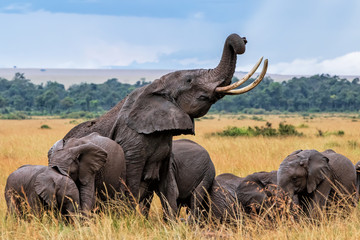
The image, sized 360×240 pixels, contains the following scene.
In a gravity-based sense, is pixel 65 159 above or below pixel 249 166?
above

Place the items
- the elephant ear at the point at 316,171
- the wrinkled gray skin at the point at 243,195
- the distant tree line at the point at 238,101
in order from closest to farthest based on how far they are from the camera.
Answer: the elephant ear at the point at 316,171, the wrinkled gray skin at the point at 243,195, the distant tree line at the point at 238,101

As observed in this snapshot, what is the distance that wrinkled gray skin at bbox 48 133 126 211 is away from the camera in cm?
563

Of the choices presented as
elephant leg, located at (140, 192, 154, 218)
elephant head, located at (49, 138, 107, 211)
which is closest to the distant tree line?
elephant leg, located at (140, 192, 154, 218)

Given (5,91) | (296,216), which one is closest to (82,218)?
(296,216)

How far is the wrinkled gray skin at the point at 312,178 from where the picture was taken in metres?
6.23

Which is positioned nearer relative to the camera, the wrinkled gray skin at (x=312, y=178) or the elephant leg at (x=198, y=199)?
the wrinkled gray skin at (x=312, y=178)

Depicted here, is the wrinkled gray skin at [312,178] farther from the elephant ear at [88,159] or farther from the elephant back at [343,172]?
the elephant ear at [88,159]

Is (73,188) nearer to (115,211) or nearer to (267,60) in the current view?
(115,211)

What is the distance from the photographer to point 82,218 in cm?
546

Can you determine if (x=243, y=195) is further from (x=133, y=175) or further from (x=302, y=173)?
(x=133, y=175)

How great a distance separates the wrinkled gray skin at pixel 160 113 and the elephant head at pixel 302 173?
1.02 meters

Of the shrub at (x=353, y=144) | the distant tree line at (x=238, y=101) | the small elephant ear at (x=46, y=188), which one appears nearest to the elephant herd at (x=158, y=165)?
the small elephant ear at (x=46, y=188)

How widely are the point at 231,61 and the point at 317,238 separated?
1885 millimetres

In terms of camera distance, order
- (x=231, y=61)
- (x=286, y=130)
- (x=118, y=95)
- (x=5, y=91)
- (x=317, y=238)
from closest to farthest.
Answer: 1. (x=317, y=238)
2. (x=231, y=61)
3. (x=286, y=130)
4. (x=118, y=95)
5. (x=5, y=91)
